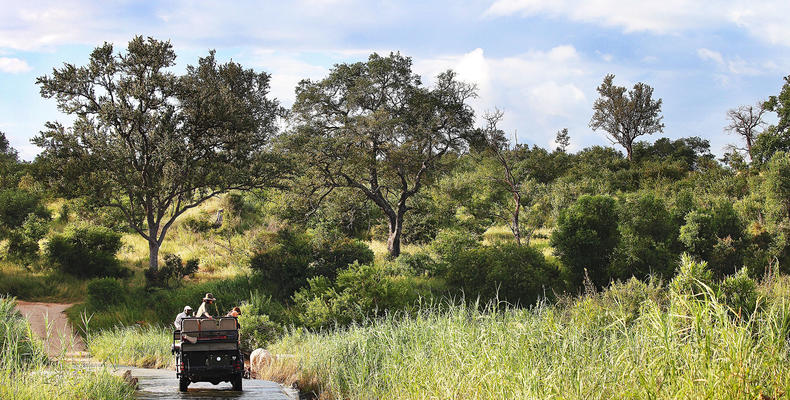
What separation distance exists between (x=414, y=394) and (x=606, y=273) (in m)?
23.5

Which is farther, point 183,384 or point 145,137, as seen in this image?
point 145,137

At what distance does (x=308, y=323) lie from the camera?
20078 mm

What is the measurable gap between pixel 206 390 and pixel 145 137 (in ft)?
54.4

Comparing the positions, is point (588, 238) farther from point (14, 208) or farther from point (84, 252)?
point (14, 208)

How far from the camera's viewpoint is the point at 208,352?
1019cm

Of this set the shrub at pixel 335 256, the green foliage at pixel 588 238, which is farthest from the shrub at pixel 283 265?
the green foliage at pixel 588 238

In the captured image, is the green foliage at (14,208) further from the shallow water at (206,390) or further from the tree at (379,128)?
the shallow water at (206,390)

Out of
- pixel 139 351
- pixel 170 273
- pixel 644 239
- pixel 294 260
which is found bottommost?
pixel 139 351

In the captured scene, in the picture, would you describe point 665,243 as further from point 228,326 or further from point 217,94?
point 228,326

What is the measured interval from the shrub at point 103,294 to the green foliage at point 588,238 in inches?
754

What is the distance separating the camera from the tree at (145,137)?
23641mm

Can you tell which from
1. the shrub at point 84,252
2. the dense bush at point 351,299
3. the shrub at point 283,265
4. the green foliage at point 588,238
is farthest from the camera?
the green foliage at point 588,238

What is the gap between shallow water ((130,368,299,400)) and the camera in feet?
31.4

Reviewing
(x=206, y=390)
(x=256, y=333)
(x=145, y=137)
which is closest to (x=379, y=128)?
(x=145, y=137)
